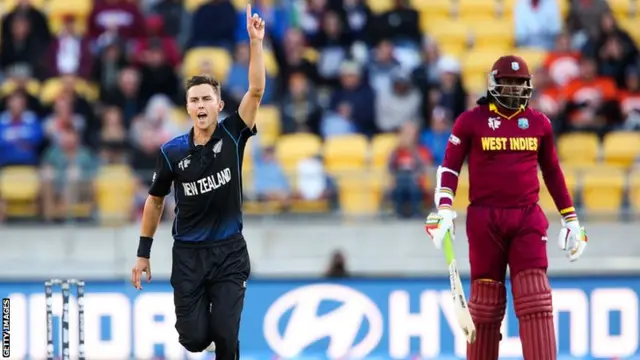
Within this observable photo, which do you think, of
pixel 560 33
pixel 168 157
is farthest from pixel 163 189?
pixel 560 33

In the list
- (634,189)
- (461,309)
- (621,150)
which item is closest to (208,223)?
(461,309)

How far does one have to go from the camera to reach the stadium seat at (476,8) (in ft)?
62.3

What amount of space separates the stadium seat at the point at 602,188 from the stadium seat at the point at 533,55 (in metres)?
2.49

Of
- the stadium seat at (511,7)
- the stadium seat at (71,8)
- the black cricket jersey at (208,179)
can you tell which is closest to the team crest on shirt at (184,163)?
the black cricket jersey at (208,179)

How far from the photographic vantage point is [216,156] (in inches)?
369

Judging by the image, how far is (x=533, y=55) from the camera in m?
18.2

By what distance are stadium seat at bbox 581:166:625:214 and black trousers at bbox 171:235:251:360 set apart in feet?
23.4

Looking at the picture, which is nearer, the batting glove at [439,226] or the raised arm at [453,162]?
the batting glove at [439,226]

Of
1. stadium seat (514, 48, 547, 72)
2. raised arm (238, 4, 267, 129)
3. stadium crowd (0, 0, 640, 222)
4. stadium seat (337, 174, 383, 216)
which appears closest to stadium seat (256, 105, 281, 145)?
stadium crowd (0, 0, 640, 222)

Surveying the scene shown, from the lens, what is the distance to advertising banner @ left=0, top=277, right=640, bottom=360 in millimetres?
13812

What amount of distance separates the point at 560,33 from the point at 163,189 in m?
10.0

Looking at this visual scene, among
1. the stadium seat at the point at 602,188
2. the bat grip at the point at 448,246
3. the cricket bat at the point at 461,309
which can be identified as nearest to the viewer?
→ the cricket bat at the point at 461,309

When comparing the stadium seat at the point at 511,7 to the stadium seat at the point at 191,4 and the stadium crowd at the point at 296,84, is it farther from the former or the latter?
the stadium seat at the point at 191,4

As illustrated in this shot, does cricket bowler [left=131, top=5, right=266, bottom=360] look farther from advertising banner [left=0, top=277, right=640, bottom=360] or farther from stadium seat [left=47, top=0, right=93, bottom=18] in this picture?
stadium seat [left=47, top=0, right=93, bottom=18]
